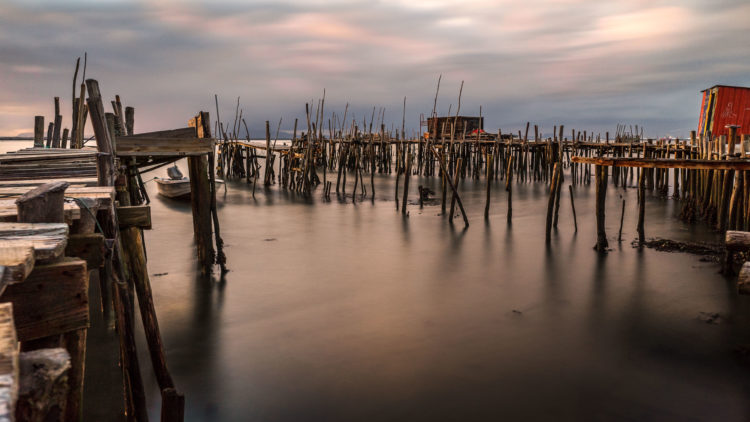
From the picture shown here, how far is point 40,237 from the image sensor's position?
5.78ft

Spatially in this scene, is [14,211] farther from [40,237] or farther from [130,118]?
[130,118]

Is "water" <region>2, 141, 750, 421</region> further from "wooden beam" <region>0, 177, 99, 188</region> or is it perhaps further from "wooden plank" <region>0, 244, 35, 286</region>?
"wooden plank" <region>0, 244, 35, 286</region>

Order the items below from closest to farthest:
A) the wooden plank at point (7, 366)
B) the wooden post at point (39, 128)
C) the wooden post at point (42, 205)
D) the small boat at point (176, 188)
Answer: the wooden plank at point (7, 366) < the wooden post at point (42, 205) < the wooden post at point (39, 128) < the small boat at point (176, 188)

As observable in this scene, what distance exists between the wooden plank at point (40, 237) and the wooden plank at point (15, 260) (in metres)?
0.05

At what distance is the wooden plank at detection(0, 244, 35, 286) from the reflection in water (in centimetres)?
331

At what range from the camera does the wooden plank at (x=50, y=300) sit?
70.6 inches

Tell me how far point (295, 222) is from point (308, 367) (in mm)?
9102

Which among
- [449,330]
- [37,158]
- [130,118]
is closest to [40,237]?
[37,158]

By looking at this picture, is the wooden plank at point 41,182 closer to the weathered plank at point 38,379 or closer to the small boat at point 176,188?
the weathered plank at point 38,379

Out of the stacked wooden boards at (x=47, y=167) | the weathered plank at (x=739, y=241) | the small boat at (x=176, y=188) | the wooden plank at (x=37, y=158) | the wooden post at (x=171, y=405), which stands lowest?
the wooden post at (x=171, y=405)

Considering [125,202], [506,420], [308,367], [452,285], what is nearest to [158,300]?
[125,202]

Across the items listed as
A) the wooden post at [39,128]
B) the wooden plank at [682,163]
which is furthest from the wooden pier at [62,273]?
the wooden post at [39,128]

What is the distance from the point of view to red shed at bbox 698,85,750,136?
18.6 metres

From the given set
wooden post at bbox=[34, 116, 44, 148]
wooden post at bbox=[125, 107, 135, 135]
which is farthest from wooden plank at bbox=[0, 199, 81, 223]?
wooden post at bbox=[34, 116, 44, 148]
